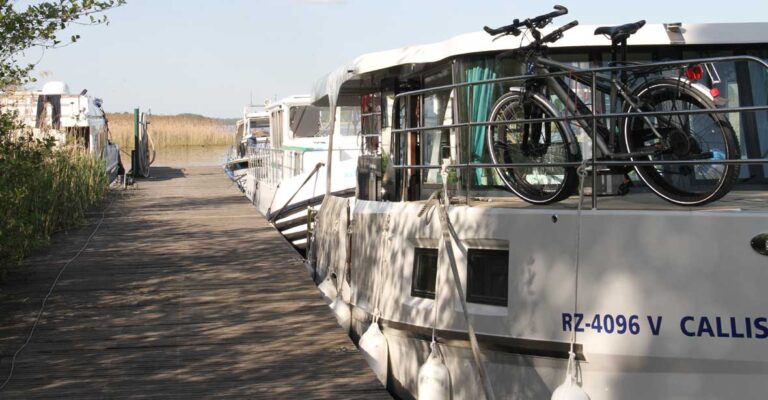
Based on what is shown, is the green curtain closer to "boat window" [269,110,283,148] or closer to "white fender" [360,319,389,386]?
"white fender" [360,319,389,386]

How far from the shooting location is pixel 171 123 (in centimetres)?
5397

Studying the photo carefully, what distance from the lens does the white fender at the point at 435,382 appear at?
6062 mm

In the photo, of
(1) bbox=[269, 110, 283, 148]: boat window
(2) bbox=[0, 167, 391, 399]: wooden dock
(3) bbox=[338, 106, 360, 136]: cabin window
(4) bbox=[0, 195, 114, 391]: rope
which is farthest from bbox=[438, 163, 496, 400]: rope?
(1) bbox=[269, 110, 283, 148]: boat window

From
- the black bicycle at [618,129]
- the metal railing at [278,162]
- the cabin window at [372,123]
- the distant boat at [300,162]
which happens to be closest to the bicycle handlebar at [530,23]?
the black bicycle at [618,129]

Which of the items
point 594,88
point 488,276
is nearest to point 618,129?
point 594,88

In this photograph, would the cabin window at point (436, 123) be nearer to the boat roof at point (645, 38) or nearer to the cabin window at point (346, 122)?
the boat roof at point (645, 38)

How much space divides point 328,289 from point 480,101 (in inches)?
139

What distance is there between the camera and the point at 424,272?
6.86m

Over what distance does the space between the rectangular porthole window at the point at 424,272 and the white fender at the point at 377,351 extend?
553 mm

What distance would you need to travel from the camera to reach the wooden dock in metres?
6.04

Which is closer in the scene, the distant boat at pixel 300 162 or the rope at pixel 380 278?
the rope at pixel 380 278

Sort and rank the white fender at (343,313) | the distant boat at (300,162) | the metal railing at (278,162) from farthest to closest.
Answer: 1. the metal railing at (278,162)
2. the distant boat at (300,162)
3. the white fender at (343,313)

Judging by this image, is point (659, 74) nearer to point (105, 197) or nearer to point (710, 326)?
point (710, 326)

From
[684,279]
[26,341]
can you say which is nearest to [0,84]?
[26,341]
